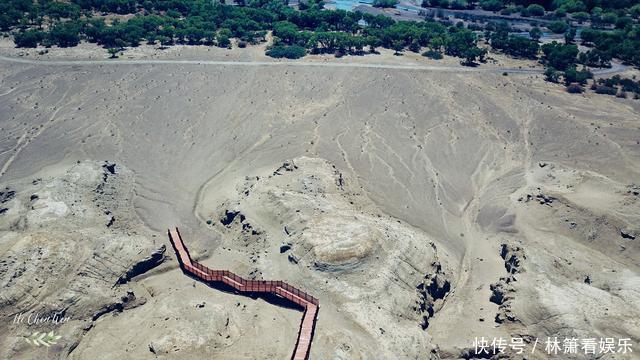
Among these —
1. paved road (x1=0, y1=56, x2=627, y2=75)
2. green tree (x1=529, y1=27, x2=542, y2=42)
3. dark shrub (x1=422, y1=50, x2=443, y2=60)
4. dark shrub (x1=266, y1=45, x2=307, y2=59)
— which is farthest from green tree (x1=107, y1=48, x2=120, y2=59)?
green tree (x1=529, y1=27, x2=542, y2=42)

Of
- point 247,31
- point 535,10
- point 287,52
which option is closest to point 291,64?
point 287,52

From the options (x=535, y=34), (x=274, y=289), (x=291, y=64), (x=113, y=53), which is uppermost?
(x=535, y=34)

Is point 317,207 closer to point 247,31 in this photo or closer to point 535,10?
point 247,31

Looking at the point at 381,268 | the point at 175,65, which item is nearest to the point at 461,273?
the point at 381,268

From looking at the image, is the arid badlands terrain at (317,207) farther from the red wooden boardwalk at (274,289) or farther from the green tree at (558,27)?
the green tree at (558,27)

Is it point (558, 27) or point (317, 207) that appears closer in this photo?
point (317, 207)

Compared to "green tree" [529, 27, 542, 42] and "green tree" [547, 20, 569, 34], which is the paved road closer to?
"green tree" [529, 27, 542, 42]

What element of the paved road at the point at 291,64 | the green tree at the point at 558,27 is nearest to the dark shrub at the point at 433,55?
the paved road at the point at 291,64
